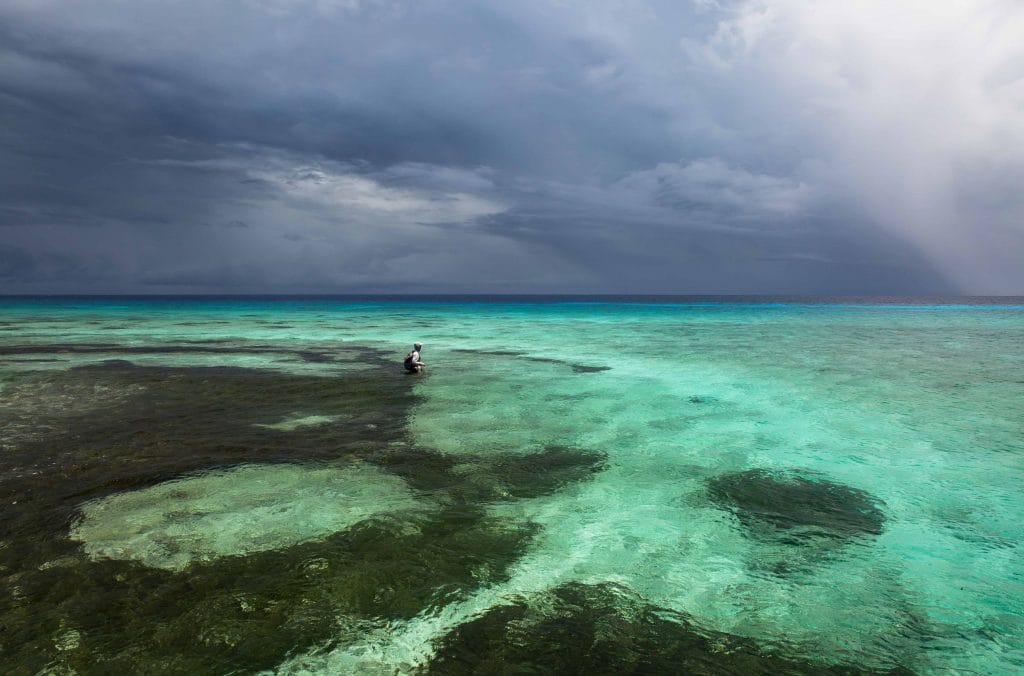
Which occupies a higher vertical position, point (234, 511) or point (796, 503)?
point (796, 503)

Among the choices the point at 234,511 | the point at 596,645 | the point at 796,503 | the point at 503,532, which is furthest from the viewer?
the point at 796,503

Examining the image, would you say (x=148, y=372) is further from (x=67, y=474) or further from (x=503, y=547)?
(x=503, y=547)

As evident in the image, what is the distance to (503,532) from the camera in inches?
260

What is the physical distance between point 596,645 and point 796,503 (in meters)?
4.59

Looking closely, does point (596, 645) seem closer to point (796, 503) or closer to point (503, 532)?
point (503, 532)

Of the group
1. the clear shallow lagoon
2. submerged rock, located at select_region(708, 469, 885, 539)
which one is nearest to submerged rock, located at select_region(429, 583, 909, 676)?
the clear shallow lagoon

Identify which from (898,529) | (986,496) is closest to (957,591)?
(898,529)

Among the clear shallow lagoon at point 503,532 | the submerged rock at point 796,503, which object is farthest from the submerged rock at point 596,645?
the submerged rock at point 796,503

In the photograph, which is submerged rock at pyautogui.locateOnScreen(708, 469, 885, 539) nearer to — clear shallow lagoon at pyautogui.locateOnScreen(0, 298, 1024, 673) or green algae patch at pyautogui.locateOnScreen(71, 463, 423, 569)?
clear shallow lagoon at pyautogui.locateOnScreen(0, 298, 1024, 673)

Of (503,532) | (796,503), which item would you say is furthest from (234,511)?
(796,503)

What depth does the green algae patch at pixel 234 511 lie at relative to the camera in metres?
6.12

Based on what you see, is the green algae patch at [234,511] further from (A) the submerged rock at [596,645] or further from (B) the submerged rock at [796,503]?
(B) the submerged rock at [796,503]

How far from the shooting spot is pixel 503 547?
623 centimetres

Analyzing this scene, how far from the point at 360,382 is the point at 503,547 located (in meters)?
11.7
